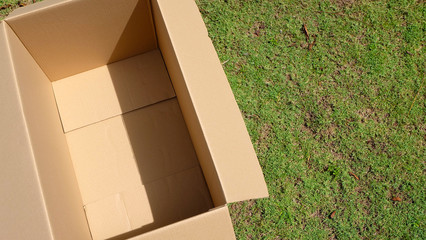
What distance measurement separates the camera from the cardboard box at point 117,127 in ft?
3.14

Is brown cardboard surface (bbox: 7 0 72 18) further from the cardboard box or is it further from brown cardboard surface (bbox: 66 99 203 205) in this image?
brown cardboard surface (bbox: 66 99 203 205)

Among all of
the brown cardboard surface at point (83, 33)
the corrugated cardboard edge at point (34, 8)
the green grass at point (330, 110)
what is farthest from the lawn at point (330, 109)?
the corrugated cardboard edge at point (34, 8)

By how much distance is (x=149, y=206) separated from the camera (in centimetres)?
134

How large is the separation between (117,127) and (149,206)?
363mm

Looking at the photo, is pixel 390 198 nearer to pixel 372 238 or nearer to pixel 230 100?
pixel 372 238

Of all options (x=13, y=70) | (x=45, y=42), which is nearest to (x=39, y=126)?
(x=13, y=70)

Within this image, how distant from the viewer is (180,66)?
109 cm

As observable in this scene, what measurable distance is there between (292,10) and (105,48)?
4.15ft

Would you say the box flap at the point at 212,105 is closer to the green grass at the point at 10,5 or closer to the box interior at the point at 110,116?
the box interior at the point at 110,116

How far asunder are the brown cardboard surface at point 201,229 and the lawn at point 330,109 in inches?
34.5

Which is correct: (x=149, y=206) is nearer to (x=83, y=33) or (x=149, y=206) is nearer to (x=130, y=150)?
(x=130, y=150)

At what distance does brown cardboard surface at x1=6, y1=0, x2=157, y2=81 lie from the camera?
120 cm

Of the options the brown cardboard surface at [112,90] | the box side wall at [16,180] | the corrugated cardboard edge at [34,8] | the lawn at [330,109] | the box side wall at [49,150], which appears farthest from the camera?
the lawn at [330,109]

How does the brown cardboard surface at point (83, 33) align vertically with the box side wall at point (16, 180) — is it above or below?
above
